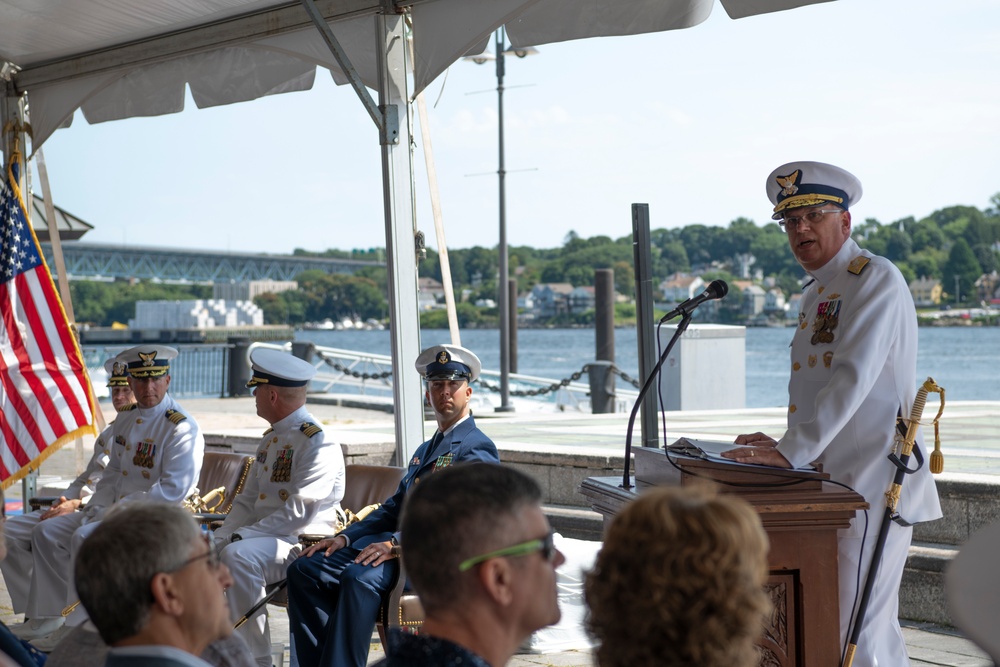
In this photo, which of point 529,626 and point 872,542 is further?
point 872,542

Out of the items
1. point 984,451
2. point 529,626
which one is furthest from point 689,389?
point 529,626

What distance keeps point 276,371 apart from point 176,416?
98 centimetres

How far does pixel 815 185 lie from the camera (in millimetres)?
3398

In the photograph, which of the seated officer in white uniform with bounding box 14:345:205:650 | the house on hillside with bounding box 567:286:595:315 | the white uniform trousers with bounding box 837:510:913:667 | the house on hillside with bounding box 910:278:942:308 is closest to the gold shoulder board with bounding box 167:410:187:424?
the seated officer in white uniform with bounding box 14:345:205:650

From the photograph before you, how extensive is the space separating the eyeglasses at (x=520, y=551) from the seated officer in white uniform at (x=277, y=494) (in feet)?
10.8

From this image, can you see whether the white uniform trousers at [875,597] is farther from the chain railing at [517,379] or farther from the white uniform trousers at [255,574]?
the chain railing at [517,379]

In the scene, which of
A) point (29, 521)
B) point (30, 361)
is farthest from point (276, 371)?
point (30, 361)

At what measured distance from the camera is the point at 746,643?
1515 millimetres

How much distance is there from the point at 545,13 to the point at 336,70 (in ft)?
4.72

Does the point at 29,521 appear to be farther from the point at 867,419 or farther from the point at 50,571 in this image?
the point at 867,419

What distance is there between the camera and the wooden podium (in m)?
2.97

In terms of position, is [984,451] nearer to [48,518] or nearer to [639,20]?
[639,20]

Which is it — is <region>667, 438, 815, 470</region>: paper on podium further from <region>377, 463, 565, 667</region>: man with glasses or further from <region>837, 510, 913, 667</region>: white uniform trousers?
<region>377, 463, 565, 667</region>: man with glasses

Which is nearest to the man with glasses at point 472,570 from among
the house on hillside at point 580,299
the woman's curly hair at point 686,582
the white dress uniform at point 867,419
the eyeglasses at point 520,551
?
the eyeglasses at point 520,551
